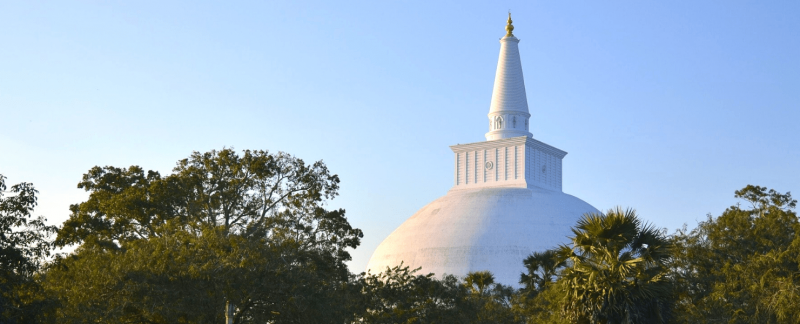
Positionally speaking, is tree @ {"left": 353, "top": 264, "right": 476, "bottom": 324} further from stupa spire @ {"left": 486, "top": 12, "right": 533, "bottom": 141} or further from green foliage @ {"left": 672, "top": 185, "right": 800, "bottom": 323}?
stupa spire @ {"left": 486, "top": 12, "right": 533, "bottom": 141}

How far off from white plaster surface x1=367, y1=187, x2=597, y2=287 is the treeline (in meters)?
28.9

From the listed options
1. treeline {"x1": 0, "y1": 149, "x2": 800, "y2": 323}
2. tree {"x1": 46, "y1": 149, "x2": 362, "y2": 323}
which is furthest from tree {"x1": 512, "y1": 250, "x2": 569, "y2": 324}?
tree {"x1": 46, "y1": 149, "x2": 362, "y2": 323}

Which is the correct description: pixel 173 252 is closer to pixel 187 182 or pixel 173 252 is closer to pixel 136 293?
pixel 136 293

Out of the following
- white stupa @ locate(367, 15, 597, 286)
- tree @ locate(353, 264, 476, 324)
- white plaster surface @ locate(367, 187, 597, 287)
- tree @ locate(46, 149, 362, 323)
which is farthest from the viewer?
white stupa @ locate(367, 15, 597, 286)

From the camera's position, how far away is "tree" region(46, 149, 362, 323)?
30.4 m

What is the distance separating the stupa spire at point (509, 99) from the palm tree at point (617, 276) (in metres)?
55.9

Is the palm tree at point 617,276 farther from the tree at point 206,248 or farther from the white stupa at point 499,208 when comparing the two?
the white stupa at point 499,208

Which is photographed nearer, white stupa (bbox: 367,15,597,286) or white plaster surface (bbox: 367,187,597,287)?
white plaster surface (bbox: 367,187,597,287)

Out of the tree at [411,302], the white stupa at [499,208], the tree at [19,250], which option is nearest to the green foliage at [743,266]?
the tree at [411,302]

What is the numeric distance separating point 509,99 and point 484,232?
12523 millimetres

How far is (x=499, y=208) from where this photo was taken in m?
76.4

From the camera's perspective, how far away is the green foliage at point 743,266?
32.9 m

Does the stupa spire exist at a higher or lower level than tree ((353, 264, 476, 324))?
higher

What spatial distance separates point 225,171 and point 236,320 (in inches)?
470
